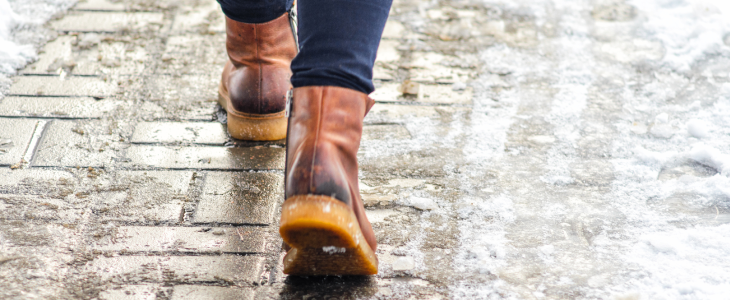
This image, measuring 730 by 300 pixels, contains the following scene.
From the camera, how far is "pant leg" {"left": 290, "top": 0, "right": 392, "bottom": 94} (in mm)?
1137

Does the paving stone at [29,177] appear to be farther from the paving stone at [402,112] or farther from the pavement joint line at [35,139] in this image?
the paving stone at [402,112]

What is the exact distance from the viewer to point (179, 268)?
1.33 metres

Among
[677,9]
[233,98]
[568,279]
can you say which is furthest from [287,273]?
[677,9]

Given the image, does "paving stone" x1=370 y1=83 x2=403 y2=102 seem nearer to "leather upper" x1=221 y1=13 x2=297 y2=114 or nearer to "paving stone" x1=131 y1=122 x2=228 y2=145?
"leather upper" x1=221 y1=13 x2=297 y2=114

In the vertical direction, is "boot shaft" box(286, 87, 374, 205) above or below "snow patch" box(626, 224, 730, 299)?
above

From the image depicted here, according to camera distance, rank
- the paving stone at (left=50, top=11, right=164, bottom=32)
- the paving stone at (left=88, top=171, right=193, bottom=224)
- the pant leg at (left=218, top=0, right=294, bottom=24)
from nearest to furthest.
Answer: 1. the paving stone at (left=88, top=171, right=193, bottom=224)
2. the pant leg at (left=218, top=0, right=294, bottom=24)
3. the paving stone at (left=50, top=11, right=164, bottom=32)

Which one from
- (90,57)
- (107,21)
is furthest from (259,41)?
(107,21)

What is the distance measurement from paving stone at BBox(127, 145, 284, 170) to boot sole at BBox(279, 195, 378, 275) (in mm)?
576

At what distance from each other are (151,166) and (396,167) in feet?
2.44

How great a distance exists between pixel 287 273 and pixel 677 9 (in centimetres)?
257

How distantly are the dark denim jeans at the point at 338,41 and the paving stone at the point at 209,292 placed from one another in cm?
47

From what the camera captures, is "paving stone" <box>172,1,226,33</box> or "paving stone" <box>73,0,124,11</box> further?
"paving stone" <box>73,0,124,11</box>

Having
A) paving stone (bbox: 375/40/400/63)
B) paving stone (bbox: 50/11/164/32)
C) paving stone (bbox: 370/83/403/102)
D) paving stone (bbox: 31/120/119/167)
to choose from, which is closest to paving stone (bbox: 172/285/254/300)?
paving stone (bbox: 31/120/119/167)

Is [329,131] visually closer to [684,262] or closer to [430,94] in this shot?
[684,262]
